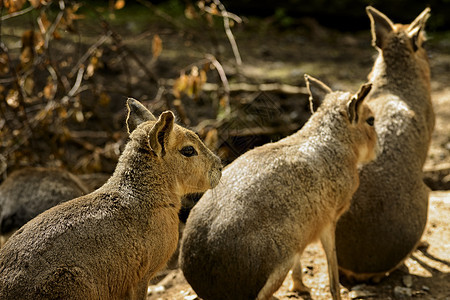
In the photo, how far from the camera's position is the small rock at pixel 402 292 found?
3.81 meters

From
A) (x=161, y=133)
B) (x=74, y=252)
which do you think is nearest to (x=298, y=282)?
(x=161, y=133)

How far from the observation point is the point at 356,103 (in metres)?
3.54

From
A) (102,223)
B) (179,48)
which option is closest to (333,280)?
(102,223)

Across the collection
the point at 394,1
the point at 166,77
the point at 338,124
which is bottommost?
the point at 166,77

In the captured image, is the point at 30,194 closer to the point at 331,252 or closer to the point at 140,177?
the point at 140,177

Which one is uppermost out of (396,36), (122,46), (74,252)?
(396,36)

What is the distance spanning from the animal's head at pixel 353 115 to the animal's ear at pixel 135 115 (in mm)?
1127

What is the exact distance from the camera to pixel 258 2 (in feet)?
30.0

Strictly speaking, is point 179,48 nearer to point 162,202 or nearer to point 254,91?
point 254,91

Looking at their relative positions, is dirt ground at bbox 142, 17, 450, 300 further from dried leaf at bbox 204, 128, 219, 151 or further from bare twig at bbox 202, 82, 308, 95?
dried leaf at bbox 204, 128, 219, 151

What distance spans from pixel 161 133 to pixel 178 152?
0.22 metres

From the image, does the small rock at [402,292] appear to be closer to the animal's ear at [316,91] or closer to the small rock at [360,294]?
the small rock at [360,294]

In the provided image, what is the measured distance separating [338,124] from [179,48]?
14.8 ft

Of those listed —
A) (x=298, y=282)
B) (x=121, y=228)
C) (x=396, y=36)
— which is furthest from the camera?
(x=396, y=36)
